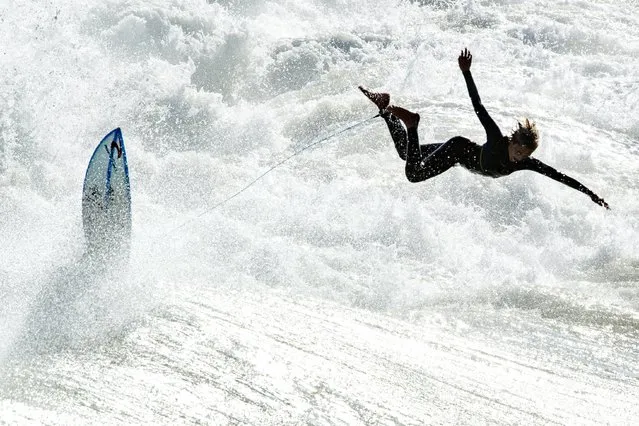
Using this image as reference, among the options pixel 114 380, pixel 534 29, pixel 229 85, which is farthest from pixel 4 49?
pixel 534 29

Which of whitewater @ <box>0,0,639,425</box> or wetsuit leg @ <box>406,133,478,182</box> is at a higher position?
wetsuit leg @ <box>406,133,478,182</box>

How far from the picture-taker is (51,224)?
7340 mm

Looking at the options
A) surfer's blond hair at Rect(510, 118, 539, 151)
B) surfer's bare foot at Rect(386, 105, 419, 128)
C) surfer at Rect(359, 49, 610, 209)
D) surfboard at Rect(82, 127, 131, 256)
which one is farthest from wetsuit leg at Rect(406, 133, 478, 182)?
surfboard at Rect(82, 127, 131, 256)

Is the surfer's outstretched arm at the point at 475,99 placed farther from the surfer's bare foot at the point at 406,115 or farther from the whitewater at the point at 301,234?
the whitewater at the point at 301,234

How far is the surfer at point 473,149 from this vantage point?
4.17m

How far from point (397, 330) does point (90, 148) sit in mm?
6028

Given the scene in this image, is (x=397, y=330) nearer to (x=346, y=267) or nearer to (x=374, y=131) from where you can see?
(x=346, y=267)

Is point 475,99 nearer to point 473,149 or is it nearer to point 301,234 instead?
point 473,149

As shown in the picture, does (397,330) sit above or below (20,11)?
below

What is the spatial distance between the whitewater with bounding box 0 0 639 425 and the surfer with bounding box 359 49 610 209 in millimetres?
1522

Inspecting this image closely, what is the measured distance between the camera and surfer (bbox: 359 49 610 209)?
164 inches

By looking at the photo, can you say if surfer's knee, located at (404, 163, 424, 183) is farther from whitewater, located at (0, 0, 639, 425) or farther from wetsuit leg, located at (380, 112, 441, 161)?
whitewater, located at (0, 0, 639, 425)

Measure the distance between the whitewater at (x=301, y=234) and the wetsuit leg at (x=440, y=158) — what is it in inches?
56.9

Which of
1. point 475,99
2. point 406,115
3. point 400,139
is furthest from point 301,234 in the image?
point 475,99
